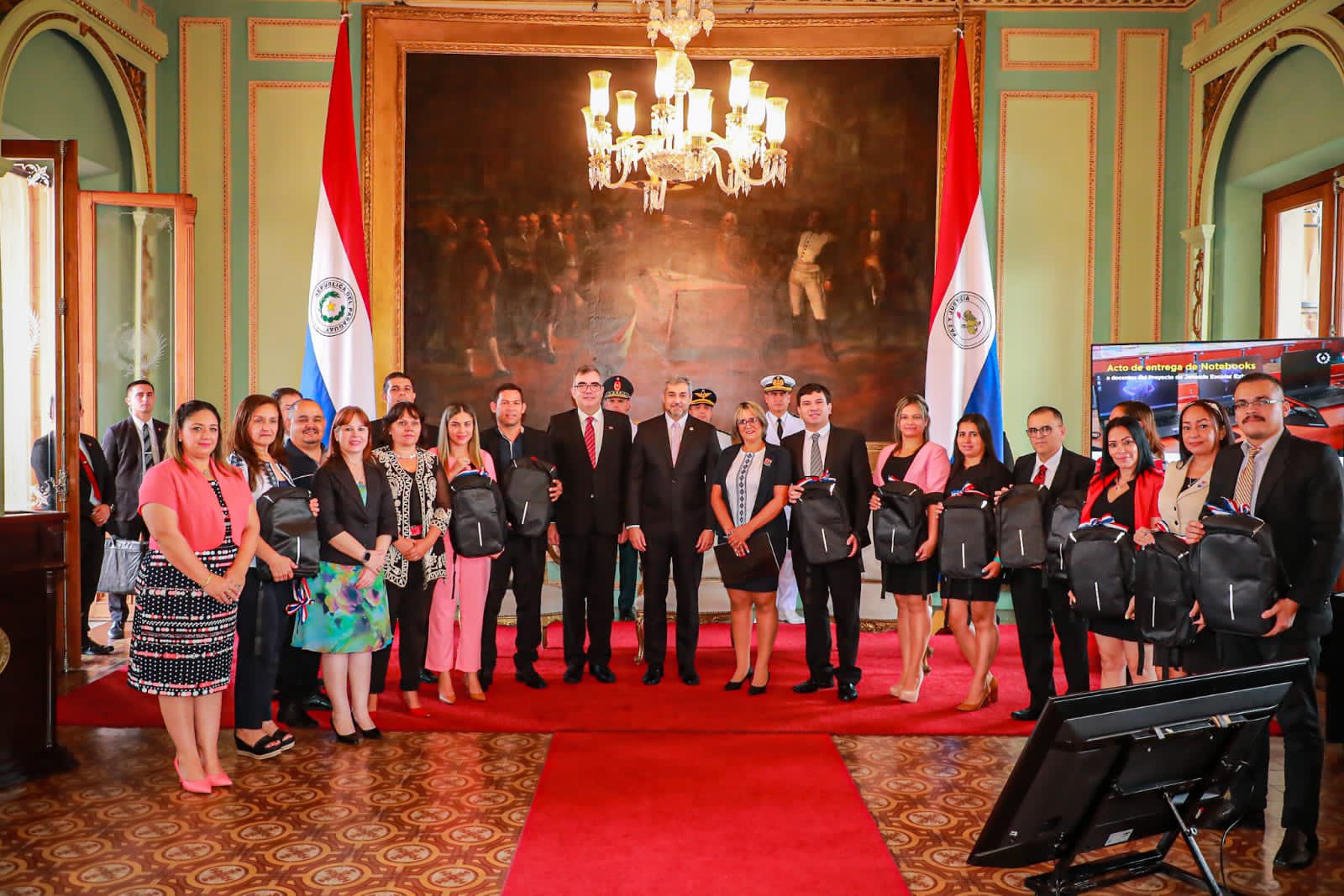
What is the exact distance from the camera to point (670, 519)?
530 centimetres

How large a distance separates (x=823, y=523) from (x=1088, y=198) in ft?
14.2

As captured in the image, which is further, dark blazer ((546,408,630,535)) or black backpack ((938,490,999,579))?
dark blazer ((546,408,630,535))

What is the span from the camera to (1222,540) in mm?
3129

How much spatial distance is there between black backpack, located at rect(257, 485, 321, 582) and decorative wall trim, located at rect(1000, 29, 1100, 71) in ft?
20.8

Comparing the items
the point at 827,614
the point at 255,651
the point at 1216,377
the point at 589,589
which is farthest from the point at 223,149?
the point at 1216,377

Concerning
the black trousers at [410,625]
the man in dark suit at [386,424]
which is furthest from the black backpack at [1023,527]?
the man in dark suit at [386,424]

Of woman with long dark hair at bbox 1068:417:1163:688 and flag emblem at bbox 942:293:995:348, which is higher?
flag emblem at bbox 942:293:995:348

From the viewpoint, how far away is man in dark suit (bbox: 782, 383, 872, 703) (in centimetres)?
503

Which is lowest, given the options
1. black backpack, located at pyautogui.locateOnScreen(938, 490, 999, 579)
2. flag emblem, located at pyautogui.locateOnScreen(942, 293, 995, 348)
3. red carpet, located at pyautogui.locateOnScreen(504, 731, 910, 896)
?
red carpet, located at pyautogui.locateOnScreen(504, 731, 910, 896)

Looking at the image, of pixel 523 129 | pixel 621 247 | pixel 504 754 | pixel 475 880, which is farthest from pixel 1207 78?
pixel 475 880

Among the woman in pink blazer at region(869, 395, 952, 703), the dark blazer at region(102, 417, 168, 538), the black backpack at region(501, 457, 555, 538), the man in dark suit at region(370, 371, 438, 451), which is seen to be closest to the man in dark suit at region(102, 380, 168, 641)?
the dark blazer at region(102, 417, 168, 538)

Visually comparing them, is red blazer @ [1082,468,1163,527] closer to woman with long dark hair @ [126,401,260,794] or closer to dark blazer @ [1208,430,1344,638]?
dark blazer @ [1208,430,1344,638]

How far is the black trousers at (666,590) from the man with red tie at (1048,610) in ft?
5.35

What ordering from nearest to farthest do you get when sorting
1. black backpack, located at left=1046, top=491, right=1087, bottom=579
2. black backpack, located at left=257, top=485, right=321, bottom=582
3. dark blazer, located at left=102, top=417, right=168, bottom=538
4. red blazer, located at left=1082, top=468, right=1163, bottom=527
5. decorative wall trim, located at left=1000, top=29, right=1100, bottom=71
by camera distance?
black backpack, located at left=257, top=485, right=321, bottom=582 < red blazer, located at left=1082, top=468, right=1163, bottom=527 < black backpack, located at left=1046, top=491, right=1087, bottom=579 < dark blazer, located at left=102, top=417, right=168, bottom=538 < decorative wall trim, located at left=1000, top=29, right=1100, bottom=71
